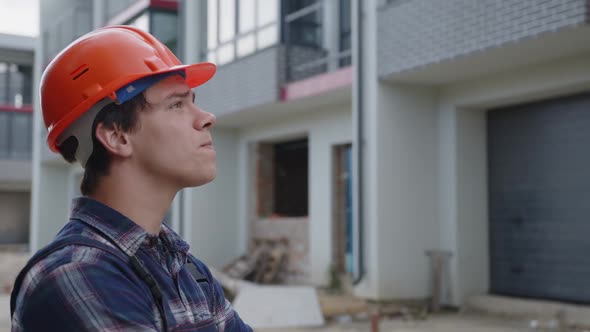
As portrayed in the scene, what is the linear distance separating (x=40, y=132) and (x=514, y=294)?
18413 mm

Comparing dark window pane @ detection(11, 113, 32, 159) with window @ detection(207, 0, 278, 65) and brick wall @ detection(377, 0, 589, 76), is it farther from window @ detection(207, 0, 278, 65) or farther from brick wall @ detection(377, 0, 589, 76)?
brick wall @ detection(377, 0, 589, 76)

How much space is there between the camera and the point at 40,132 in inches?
950

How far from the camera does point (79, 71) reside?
5.29 ft

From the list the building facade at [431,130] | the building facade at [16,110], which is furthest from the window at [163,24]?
the building facade at [16,110]

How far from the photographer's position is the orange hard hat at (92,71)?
1.58 meters

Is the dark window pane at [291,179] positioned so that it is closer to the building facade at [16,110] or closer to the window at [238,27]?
the window at [238,27]

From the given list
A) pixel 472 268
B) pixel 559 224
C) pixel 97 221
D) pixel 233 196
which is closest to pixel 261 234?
pixel 233 196

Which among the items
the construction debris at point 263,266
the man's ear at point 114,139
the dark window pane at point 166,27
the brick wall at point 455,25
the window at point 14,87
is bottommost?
the construction debris at point 263,266

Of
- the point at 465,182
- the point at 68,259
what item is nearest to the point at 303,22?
the point at 465,182

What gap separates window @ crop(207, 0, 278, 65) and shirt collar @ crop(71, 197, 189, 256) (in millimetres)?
11579

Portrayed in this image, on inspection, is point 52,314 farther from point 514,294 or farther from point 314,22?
point 314,22

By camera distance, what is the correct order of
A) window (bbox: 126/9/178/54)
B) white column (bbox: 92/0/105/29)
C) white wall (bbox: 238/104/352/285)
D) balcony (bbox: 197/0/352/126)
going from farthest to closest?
white column (bbox: 92/0/105/29), window (bbox: 126/9/178/54), white wall (bbox: 238/104/352/285), balcony (bbox: 197/0/352/126)

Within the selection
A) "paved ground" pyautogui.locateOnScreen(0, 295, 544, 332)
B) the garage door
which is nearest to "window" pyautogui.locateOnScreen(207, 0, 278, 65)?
the garage door

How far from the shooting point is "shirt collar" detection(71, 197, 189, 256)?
1.50 meters
